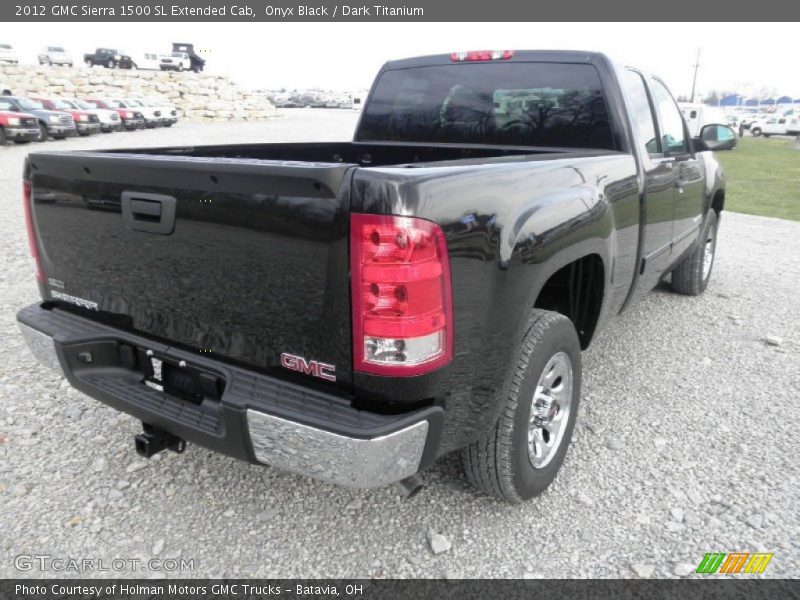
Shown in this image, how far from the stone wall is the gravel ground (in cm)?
3598

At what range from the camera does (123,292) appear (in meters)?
2.29

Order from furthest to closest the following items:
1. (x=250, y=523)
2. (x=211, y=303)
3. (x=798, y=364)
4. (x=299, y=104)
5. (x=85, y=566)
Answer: (x=299, y=104), (x=798, y=364), (x=250, y=523), (x=85, y=566), (x=211, y=303)

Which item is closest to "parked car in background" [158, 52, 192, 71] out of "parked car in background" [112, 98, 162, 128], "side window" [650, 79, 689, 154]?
"parked car in background" [112, 98, 162, 128]

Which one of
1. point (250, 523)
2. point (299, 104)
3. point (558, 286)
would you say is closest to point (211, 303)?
point (250, 523)

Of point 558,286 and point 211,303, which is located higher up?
point 211,303

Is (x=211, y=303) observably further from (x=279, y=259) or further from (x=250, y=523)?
(x=250, y=523)

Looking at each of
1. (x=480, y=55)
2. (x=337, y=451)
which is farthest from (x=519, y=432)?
(x=480, y=55)

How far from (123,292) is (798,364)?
427 centimetres

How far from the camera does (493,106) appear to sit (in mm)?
3561

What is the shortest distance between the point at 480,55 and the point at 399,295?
8.07ft

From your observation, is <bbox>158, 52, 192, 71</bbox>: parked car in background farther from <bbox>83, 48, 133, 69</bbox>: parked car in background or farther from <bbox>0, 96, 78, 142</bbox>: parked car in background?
<bbox>0, 96, 78, 142</bbox>: parked car in background

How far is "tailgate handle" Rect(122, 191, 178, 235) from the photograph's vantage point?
6.66 ft

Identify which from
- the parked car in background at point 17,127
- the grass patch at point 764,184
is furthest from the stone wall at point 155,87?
the grass patch at point 764,184

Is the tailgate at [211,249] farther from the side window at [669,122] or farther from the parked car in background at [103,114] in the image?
the parked car in background at [103,114]
